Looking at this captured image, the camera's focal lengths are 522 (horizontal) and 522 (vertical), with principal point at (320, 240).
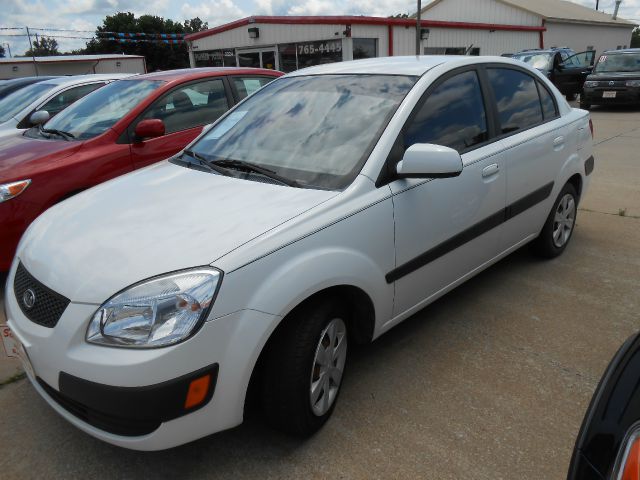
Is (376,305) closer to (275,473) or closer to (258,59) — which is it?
(275,473)

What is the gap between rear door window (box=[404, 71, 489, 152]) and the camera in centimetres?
272

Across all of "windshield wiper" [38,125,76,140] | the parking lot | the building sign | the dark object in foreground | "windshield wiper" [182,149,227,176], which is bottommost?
the parking lot

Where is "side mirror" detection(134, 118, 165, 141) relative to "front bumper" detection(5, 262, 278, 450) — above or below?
above

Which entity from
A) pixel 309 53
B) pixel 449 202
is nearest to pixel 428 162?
pixel 449 202

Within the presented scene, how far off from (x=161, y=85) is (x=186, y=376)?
12.1 ft

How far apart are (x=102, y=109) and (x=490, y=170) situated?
3.56 meters

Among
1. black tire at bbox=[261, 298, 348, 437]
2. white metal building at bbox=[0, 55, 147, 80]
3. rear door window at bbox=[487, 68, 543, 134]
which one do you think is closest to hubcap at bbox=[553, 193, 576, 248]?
rear door window at bbox=[487, 68, 543, 134]

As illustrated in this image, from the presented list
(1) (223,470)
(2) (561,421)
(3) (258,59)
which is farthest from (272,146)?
(3) (258,59)

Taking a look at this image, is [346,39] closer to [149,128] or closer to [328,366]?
[149,128]

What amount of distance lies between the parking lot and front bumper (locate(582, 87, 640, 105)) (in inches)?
467

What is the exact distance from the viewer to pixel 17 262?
2420 millimetres

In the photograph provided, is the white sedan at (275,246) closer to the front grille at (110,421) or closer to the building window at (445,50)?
the front grille at (110,421)

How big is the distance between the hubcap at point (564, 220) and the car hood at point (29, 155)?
12.6ft

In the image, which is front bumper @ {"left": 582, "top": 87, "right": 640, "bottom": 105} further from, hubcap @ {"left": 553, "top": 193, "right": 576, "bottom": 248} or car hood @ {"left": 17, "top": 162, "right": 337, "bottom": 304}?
car hood @ {"left": 17, "top": 162, "right": 337, "bottom": 304}
